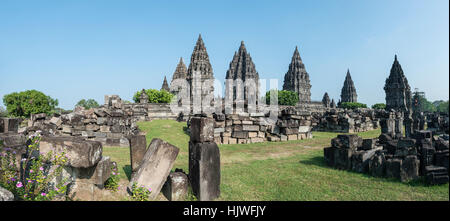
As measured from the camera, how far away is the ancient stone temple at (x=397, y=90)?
41812 millimetres

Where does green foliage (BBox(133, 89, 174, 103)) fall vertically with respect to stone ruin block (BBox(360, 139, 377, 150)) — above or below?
above

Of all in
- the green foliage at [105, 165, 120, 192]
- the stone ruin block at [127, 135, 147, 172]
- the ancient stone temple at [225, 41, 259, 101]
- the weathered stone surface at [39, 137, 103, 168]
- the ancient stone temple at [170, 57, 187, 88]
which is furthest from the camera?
the ancient stone temple at [225, 41, 259, 101]

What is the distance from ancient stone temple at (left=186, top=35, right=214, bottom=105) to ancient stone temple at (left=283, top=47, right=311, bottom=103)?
3469 cm

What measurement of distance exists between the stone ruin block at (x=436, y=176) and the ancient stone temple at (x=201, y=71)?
44806 millimetres

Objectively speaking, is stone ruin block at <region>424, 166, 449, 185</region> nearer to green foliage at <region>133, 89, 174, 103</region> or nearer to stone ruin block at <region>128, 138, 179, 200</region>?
stone ruin block at <region>128, 138, 179, 200</region>

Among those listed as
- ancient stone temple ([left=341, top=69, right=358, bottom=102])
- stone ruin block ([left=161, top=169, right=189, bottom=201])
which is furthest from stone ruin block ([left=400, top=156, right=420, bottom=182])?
ancient stone temple ([left=341, top=69, right=358, bottom=102])

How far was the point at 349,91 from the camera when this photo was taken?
80.7 metres

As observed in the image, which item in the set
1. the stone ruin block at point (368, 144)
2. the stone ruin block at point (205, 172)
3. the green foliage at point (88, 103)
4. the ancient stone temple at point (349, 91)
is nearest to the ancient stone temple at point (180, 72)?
the green foliage at point (88, 103)

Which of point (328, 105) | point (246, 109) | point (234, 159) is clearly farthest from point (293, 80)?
point (234, 159)

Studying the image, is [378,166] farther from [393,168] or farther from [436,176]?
[436,176]

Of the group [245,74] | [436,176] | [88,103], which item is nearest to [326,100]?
[245,74]

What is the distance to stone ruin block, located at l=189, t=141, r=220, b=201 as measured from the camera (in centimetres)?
415

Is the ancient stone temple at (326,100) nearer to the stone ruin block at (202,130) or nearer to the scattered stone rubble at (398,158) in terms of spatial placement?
the scattered stone rubble at (398,158)
